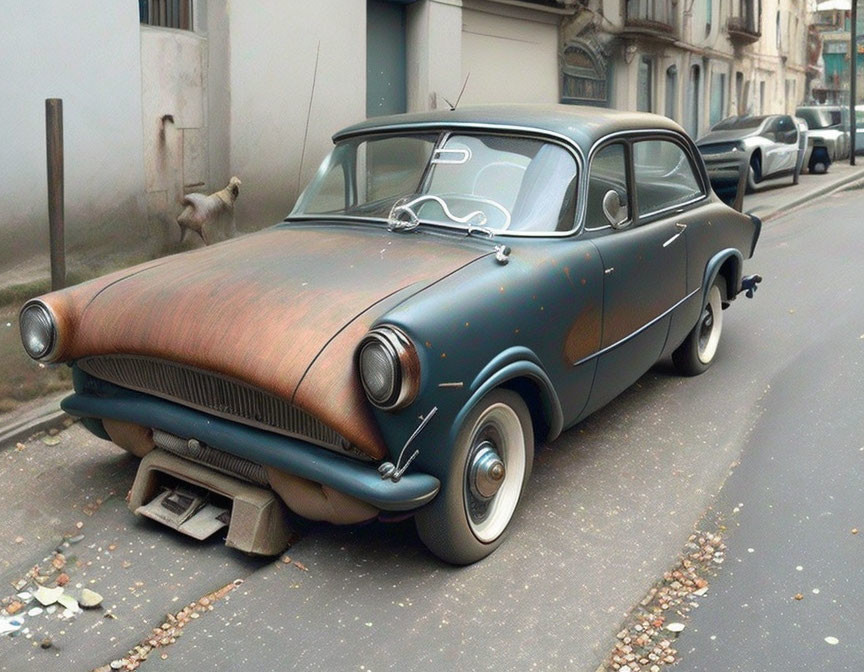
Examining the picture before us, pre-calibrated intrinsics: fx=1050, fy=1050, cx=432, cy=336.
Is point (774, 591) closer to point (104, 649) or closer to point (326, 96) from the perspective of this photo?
point (104, 649)

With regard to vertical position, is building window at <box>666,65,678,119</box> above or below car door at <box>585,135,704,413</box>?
above

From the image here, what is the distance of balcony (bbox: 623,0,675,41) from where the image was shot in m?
20.6

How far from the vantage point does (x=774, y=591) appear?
386 centimetres

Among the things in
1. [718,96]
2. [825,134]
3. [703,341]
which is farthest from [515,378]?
[718,96]

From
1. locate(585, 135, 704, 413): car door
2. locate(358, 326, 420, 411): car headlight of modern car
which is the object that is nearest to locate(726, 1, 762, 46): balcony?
locate(585, 135, 704, 413): car door

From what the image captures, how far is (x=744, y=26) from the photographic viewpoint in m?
28.1

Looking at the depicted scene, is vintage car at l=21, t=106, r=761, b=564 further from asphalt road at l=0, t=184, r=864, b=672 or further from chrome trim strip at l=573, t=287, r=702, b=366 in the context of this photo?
asphalt road at l=0, t=184, r=864, b=672

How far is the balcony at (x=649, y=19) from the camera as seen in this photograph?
67.5 feet

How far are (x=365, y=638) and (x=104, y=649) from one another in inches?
33.8

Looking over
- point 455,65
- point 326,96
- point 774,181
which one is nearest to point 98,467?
point 326,96

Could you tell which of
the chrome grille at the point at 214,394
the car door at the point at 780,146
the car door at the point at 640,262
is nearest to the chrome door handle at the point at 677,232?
the car door at the point at 640,262

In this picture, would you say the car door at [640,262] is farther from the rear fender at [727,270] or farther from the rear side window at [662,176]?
the rear fender at [727,270]

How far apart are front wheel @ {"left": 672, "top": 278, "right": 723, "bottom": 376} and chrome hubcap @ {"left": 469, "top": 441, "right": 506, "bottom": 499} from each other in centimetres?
264

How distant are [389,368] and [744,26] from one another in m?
27.3
